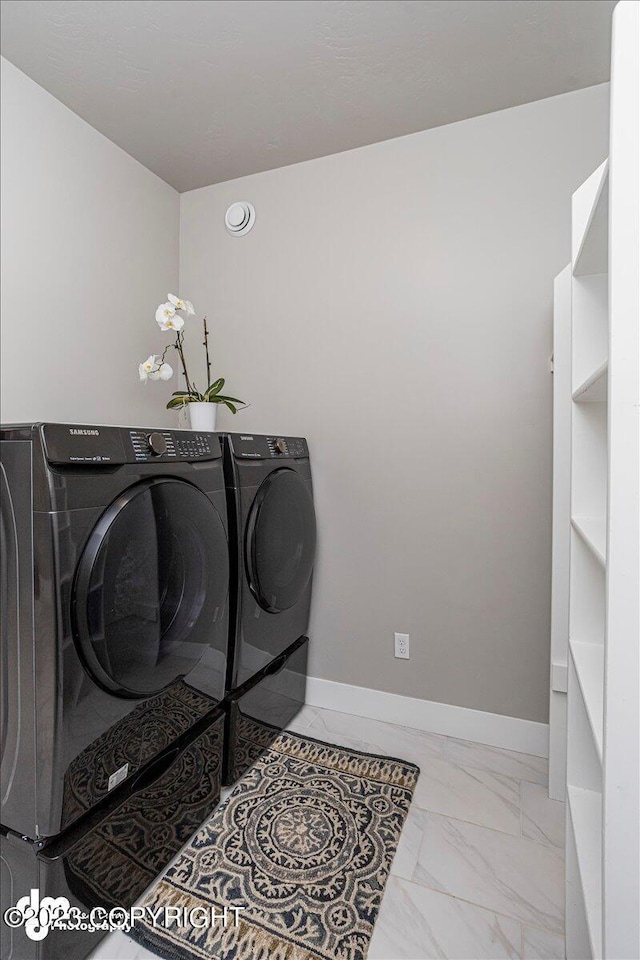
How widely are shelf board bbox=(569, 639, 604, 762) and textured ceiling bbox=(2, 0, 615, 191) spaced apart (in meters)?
1.82

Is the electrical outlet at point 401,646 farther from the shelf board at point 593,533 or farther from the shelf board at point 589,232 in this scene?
the shelf board at point 589,232

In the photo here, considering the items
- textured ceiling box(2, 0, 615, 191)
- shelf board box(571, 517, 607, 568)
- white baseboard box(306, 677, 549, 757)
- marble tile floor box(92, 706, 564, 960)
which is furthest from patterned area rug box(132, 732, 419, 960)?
textured ceiling box(2, 0, 615, 191)

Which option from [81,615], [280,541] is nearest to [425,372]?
[280,541]

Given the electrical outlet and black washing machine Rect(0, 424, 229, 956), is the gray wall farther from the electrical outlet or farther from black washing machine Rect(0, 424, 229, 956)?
black washing machine Rect(0, 424, 229, 956)

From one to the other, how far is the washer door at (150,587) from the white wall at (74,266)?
2.84 feet

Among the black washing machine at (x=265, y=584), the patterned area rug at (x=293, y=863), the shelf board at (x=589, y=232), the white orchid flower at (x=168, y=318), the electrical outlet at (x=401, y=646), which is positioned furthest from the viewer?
the electrical outlet at (x=401, y=646)

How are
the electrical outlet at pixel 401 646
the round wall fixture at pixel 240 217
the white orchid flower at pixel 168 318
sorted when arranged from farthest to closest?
the round wall fixture at pixel 240 217
the electrical outlet at pixel 401 646
the white orchid flower at pixel 168 318

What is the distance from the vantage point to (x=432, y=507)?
7.11 feet

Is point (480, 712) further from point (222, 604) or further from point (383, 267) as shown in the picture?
point (383, 267)

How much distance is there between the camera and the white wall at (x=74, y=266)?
1805mm

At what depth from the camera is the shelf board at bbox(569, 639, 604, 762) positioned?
35.9 inches

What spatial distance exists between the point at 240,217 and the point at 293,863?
8.33ft

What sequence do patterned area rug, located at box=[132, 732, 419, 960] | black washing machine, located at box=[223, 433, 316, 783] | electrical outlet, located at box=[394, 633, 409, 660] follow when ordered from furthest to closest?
electrical outlet, located at box=[394, 633, 409, 660] < black washing machine, located at box=[223, 433, 316, 783] < patterned area rug, located at box=[132, 732, 419, 960]

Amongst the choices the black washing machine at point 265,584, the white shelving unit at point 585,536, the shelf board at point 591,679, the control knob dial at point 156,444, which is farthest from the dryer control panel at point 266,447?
the shelf board at point 591,679
